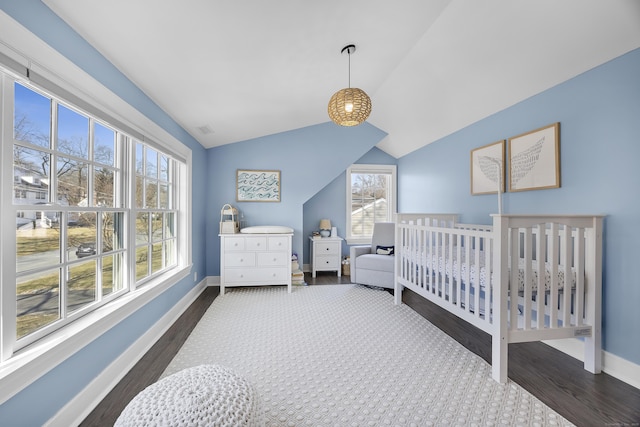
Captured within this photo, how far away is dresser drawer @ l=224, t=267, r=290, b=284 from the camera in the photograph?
3.45 meters

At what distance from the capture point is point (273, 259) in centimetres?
350

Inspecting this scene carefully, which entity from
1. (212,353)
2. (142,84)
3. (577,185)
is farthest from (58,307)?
(577,185)

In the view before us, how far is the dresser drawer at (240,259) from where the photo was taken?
3445 millimetres

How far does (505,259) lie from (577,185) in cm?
92

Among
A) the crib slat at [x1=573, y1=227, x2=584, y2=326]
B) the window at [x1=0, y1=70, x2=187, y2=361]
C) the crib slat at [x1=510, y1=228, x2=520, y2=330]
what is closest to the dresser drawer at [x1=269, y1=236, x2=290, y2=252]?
the window at [x1=0, y1=70, x2=187, y2=361]

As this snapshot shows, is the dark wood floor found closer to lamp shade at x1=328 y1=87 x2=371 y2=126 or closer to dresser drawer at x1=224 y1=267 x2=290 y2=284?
dresser drawer at x1=224 y1=267 x2=290 y2=284

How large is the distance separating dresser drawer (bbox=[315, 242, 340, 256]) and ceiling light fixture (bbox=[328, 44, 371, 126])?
2438 millimetres

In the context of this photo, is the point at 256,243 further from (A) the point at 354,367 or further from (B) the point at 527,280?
(B) the point at 527,280

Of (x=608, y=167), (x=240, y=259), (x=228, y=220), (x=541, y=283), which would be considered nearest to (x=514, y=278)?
(x=541, y=283)

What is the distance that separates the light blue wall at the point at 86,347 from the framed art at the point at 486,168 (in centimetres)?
297

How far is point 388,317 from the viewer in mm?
2658

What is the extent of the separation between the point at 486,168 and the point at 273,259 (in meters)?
2.68

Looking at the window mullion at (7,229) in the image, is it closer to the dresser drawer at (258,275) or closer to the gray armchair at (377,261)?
the dresser drawer at (258,275)

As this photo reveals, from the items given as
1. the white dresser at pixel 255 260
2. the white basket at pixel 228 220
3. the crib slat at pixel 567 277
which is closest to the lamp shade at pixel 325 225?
the white dresser at pixel 255 260
